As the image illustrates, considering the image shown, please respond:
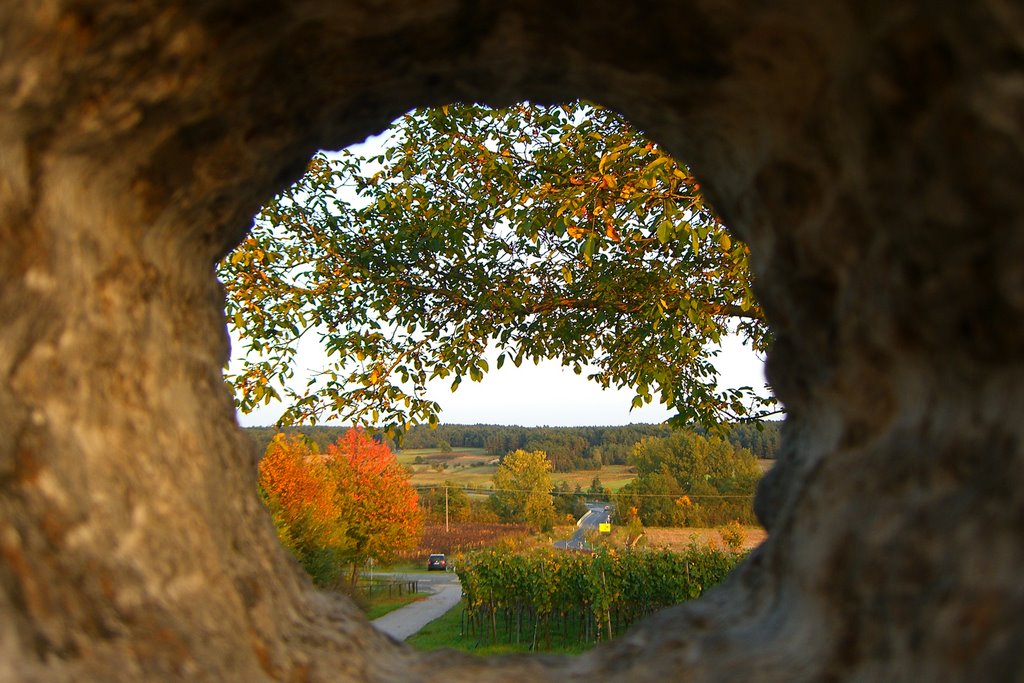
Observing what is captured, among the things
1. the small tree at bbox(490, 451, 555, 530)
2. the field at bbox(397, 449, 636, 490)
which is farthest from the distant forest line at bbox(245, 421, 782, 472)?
the small tree at bbox(490, 451, 555, 530)

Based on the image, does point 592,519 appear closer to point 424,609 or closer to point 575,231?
point 424,609

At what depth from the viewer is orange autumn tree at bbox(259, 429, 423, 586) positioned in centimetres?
2173

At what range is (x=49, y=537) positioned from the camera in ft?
6.33

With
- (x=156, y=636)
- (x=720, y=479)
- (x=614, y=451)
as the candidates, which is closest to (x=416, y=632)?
(x=156, y=636)

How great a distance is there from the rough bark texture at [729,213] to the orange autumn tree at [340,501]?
1944 cm

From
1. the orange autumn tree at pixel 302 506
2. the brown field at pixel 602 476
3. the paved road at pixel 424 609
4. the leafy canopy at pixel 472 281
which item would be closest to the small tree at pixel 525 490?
the paved road at pixel 424 609

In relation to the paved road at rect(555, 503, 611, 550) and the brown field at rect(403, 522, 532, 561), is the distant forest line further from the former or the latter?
the brown field at rect(403, 522, 532, 561)

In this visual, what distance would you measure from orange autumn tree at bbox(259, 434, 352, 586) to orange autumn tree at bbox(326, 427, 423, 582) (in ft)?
15.8

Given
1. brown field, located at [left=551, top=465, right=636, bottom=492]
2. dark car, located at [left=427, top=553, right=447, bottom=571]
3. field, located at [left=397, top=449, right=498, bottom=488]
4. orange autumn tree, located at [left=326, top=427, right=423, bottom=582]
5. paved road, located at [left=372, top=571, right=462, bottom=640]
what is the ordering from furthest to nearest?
field, located at [left=397, top=449, right=498, bottom=488] < brown field, located at [left=551, top=465, right=636, bottom=492] < dark car, located at [left=427, top=553, right=447, bottom=571] < orange autumn tree, located at [left=326, top=427, right=423, bottom=582] < paved road, located at [left=372, top=571, right=462, bottom=640]

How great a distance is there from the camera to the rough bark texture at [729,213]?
1.59m

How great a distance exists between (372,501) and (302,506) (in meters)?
10.5

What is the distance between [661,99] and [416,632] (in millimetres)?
23779

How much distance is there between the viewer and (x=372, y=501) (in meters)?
32.9

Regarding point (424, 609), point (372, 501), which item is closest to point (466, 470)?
point (372, 501)
